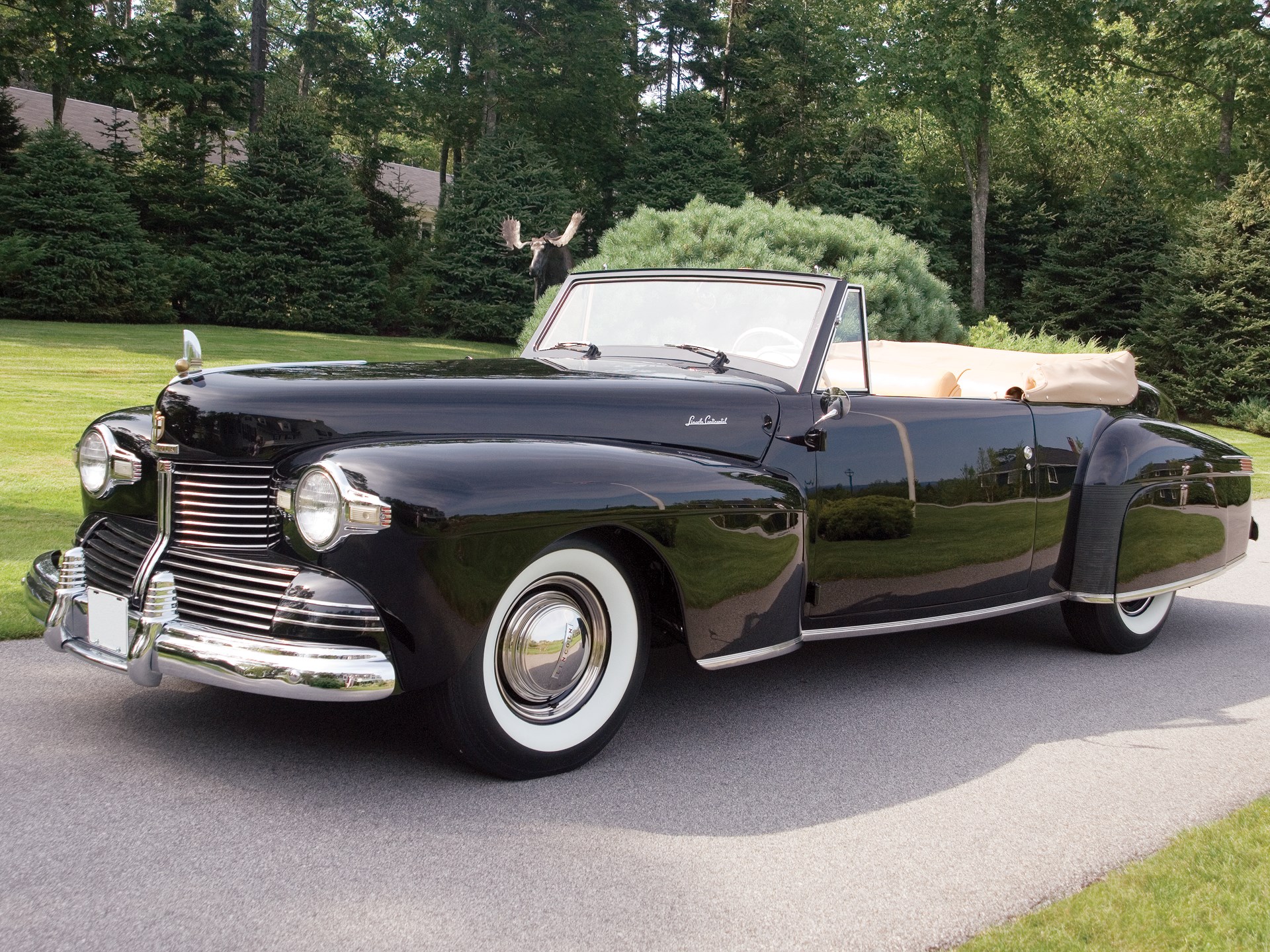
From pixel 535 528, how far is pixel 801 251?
9.80 meters

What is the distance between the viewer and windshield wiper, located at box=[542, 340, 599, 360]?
4559 millimetres

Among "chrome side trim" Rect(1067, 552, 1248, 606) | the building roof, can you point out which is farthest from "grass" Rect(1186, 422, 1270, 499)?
the building roof

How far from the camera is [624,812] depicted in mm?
3121

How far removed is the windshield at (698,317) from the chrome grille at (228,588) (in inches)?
76.3

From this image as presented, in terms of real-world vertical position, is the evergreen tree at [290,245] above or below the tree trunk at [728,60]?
below

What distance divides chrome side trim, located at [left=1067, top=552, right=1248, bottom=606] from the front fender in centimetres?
172

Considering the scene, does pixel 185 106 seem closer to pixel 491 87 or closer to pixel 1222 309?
pixel 491 87

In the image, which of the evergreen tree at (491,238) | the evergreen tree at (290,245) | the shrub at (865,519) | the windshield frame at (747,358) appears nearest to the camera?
the shrub at (865,519)

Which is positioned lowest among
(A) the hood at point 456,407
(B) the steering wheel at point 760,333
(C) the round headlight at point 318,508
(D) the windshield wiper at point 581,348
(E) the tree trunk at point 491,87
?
(C) the round headlight at point 318,508

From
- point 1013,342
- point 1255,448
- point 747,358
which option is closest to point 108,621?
point 747,358

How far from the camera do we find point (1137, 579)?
16.4 feet

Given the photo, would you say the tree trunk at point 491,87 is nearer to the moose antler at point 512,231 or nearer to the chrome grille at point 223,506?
the moose antler at point 512,231

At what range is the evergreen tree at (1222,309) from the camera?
20.8 m

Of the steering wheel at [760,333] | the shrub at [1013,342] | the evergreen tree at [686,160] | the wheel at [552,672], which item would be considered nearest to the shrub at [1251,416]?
the shrub at [1013,342]
